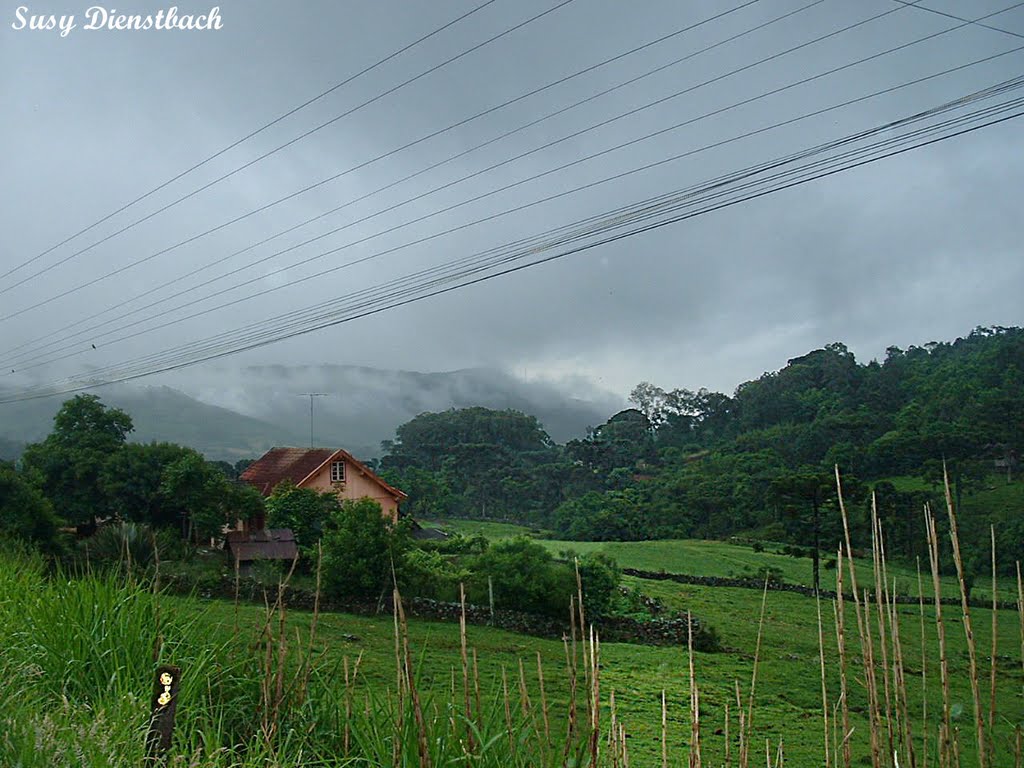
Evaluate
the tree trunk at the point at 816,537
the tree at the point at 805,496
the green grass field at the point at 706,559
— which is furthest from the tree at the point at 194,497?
the tree trunk at the point at 816,537

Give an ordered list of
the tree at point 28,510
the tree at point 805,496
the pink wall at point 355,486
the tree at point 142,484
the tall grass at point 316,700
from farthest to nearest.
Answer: the pink wall at point 355,486 → the tree at point 142,484 → the tree at point 805,496 → the tree at point 28,510 → the tall grass at point 316,700

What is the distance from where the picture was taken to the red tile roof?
7883mm

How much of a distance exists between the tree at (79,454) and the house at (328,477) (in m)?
1.25

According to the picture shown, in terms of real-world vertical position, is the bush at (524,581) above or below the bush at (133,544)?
below

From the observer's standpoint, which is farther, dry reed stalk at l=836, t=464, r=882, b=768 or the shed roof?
the shed roof

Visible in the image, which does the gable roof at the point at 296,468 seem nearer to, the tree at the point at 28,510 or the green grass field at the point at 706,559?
the green grass field at the point at 706,559

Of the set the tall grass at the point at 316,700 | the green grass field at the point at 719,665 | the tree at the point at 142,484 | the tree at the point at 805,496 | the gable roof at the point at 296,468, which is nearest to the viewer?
the tall grass at the point at 316,700

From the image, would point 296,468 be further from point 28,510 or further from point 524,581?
point 524,581

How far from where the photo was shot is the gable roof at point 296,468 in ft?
25.7

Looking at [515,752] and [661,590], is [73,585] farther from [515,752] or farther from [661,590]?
[661,590]

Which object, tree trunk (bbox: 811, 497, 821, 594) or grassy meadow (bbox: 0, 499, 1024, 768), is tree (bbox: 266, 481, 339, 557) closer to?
grassy meadow (bbox: 0, 499, 1024, 768)

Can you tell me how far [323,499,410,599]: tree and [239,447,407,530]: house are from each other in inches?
15.0

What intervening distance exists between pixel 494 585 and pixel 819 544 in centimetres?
275

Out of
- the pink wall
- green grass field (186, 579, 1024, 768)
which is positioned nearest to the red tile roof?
the pink wall
